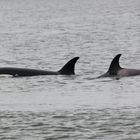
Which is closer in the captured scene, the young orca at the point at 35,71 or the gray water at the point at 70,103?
the gray water at the point at 70,103

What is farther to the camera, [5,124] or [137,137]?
[5,124]

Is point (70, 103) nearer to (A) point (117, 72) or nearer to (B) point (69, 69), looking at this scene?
(A) point (117, 72)

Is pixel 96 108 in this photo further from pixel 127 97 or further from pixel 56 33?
pixel 56 33

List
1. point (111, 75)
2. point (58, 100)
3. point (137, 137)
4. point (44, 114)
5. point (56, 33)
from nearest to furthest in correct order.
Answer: point (137, 137), point (44, 114), point (58, 100), point (111, 75), point (56, 33)

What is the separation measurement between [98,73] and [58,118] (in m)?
9.52

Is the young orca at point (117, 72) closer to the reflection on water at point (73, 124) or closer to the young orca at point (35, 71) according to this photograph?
the young orca at point (35, 71)

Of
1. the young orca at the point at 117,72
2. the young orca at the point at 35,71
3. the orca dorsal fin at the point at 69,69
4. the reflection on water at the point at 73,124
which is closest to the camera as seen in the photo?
the reflection on water at the point at 73,124

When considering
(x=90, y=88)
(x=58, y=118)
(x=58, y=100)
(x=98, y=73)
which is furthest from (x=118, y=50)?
(x=58, y=118)

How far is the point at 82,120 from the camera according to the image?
1947cm

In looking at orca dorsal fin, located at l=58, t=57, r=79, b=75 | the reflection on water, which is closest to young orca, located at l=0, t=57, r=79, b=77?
orca dorsal fin, located at l=58, t=57, r=79, b=75

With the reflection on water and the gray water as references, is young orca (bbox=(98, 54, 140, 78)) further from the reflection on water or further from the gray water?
the reflection on water

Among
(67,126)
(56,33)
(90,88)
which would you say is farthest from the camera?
(56,33)

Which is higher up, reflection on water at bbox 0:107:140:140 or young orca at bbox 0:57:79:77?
reflection on water at bbox 0:107:140:140

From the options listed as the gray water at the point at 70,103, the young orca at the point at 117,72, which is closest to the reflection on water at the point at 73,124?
the gray water at the point at 70,103
